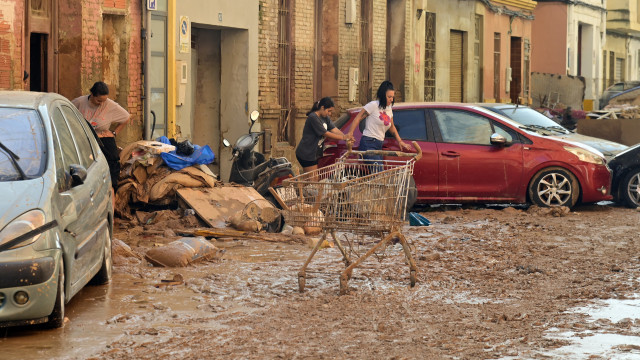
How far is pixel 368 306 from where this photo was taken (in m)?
8.03

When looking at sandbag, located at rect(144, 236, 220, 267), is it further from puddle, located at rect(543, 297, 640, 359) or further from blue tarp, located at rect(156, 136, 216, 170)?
puddle, located at rect(543, 297, 640, 359)

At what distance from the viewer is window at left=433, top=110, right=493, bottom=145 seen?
50.7 ft

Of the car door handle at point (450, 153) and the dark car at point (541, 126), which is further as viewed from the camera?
the dark car at point (541, 126)

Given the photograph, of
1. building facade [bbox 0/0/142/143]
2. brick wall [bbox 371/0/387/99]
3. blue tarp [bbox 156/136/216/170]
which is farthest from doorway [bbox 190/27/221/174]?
brick wall [bbox 371/0/387/99]

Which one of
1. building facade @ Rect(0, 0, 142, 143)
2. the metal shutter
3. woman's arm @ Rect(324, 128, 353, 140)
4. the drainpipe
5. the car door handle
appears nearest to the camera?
building facade @ Rect(0, 0, 142, 143)

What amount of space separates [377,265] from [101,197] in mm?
2853

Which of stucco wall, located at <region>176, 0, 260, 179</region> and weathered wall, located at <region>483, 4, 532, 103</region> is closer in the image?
stucco wall, located at <region>176, 0, 260, 179</region>

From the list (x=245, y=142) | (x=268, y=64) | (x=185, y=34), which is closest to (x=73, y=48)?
(x=245, y=142)

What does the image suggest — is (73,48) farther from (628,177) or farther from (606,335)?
(606,335)

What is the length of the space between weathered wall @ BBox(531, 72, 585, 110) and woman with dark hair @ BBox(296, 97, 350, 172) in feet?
88.5

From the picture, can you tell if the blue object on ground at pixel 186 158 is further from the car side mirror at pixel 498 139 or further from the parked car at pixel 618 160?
the parked car at pixel 618 160

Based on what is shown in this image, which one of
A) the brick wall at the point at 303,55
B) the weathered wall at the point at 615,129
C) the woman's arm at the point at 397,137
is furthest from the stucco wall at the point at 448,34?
the woman's arm at the point at 397,137

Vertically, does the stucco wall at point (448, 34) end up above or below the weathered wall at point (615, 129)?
above

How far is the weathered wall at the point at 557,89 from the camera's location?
134ft
